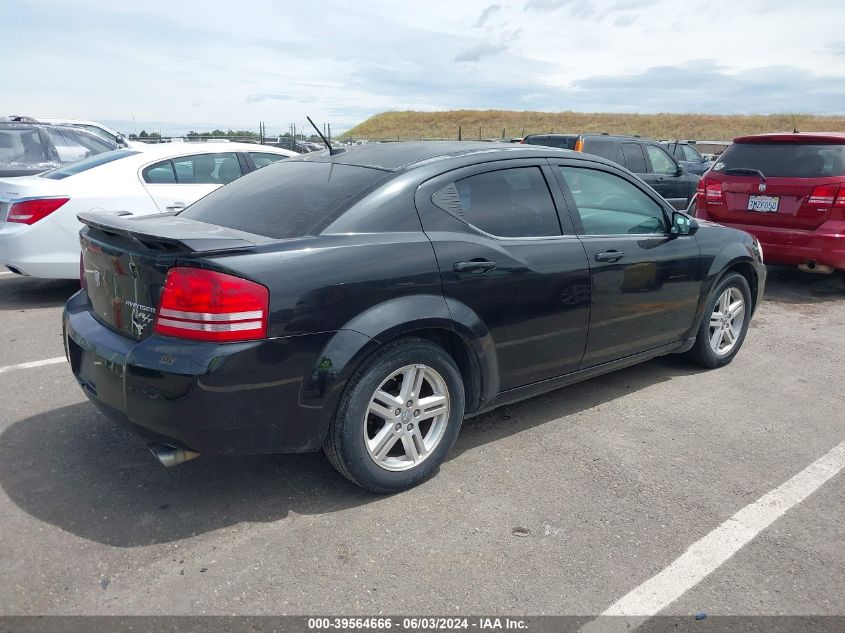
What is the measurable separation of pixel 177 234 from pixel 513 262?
1629mm

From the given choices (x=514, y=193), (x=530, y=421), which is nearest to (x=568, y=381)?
(x=530, y=421)

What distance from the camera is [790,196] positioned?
7219 millimetres

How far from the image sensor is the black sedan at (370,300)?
9.17 feet

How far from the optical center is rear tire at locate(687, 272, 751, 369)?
16.3 feet

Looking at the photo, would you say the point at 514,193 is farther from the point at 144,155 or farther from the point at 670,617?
the point at 144,155

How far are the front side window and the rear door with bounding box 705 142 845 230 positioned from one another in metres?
4.65

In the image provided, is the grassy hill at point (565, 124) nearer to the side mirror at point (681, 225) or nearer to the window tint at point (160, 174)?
the window tint at point (160, 174)

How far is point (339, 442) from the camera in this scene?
307 cm

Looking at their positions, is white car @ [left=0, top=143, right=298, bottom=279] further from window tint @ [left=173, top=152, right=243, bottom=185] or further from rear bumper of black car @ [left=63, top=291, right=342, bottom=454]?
rear bumper of black car @ [left=63, top=291, right=342, bottom=454]

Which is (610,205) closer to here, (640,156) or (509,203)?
(509,203)

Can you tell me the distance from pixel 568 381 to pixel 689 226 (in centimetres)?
141

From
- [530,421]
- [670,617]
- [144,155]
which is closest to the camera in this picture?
[670,617]

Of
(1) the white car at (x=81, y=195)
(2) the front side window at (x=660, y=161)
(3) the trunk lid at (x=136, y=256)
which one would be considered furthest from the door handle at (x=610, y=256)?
(2) the front side window at (x=660, y=161)

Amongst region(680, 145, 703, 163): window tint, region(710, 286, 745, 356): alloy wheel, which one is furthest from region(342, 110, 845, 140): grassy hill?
region(710, 286, 745, 356): alloy wheel
